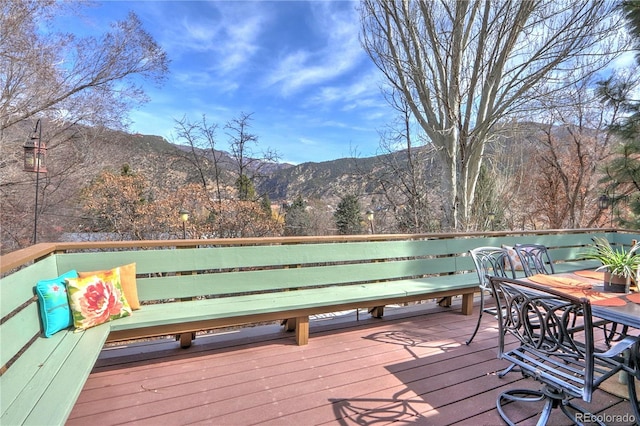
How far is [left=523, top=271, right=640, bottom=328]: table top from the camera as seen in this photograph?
1404mm

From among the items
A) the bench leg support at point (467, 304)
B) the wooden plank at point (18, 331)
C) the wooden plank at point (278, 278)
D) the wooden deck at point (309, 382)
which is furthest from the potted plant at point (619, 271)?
the wooden plank at point (18, 331)

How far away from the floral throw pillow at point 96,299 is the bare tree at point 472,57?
4.83 meters

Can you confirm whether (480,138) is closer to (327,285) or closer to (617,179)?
(617,179)

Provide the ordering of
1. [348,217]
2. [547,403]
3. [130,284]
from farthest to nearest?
[348,217] → [130,284] → [547,403]

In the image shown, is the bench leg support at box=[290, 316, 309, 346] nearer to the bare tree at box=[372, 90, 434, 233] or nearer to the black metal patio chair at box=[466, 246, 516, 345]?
the black metal patio chair at box=[466, 246, 516, 345]

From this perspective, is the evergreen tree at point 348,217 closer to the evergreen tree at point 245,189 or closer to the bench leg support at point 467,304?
the evergreen tree at point 245,189

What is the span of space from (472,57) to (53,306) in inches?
238

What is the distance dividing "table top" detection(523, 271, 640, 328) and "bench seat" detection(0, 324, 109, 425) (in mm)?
2306

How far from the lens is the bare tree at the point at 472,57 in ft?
15.1

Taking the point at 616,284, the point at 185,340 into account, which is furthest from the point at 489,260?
the point at 185,340

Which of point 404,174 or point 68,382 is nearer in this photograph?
point 68,382

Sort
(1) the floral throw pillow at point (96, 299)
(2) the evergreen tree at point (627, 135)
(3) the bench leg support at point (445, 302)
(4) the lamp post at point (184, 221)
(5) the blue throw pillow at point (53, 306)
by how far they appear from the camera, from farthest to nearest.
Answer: (4) the lamp post at point (184, 221), (2) the evergreen tree at point (627, 135), (3) the bench leg support at point (445, 302), (1) the floral throw pillow at point (96, 299), (5) the blue throw pillow at point (53, 306)

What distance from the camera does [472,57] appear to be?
5.10m

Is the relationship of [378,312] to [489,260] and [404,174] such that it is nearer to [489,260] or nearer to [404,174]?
[489,260]
